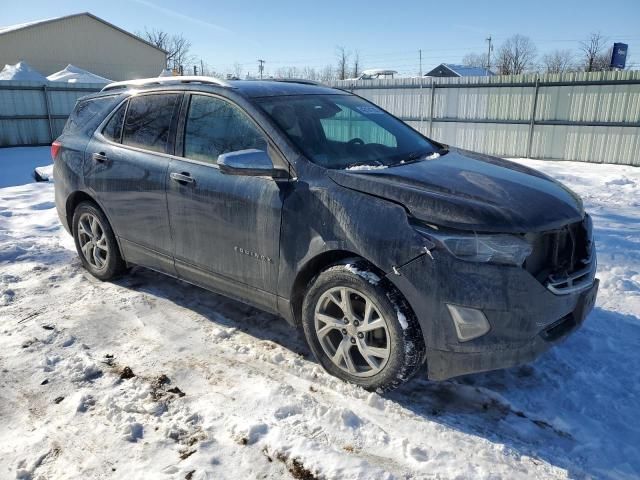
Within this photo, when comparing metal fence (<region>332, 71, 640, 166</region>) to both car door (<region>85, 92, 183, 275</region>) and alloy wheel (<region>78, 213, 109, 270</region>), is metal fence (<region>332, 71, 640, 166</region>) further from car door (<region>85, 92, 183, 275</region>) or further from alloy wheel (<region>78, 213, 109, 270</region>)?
alloy wheel (<region>78, 213, 109, 270</region>)

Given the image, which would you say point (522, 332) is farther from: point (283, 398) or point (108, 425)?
point (108, 425)

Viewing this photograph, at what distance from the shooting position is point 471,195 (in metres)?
2.77

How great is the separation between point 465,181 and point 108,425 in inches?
94.8

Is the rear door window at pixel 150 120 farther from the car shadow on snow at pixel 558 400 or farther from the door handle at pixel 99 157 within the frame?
the car shadow on snow at pixel 558 400

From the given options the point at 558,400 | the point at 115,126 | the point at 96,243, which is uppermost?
the point at 115,126

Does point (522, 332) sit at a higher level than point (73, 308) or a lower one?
higher

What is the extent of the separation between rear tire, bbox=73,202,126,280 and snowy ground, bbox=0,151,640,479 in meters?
0.39

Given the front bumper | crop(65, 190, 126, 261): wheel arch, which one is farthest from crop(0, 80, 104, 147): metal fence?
the front bumper

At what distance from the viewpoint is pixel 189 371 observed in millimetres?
3232

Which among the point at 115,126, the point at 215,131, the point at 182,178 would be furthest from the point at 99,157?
the point at 215,131

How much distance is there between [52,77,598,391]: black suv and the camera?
2590 mm

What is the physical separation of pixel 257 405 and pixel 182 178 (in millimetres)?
1707

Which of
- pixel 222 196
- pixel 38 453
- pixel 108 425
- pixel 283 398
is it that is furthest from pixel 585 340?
pixel 38 453

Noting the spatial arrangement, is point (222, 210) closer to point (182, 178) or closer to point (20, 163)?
point (182, 178)
